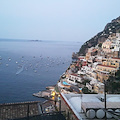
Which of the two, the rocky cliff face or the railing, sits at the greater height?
the rocky cliff face

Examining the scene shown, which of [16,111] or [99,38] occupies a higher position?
[99,38]

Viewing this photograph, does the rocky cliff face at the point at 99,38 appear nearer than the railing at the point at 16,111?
No

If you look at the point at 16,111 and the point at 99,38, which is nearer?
the point at 16,111

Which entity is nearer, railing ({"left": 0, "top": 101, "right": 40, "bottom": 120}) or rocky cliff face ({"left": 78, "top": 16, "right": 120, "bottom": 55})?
railing ({"left": 0, "top": 101, "right": 40, "bottom": 120})

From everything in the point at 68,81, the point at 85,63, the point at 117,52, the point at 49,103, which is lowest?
the point at 49,103

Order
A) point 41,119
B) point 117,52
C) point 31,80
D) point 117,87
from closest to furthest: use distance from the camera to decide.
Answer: point 41,119 < point 117,87 < point 117,52 < point 31,80

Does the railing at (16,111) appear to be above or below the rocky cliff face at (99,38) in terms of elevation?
below

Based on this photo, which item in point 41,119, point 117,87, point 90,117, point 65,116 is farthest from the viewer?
point 117,87

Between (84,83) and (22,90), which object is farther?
(22,90)

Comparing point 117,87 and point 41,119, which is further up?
point 41,119

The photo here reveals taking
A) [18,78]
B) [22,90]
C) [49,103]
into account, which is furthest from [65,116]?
[18,78]

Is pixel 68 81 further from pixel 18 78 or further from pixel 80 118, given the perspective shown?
pixel 80 118
